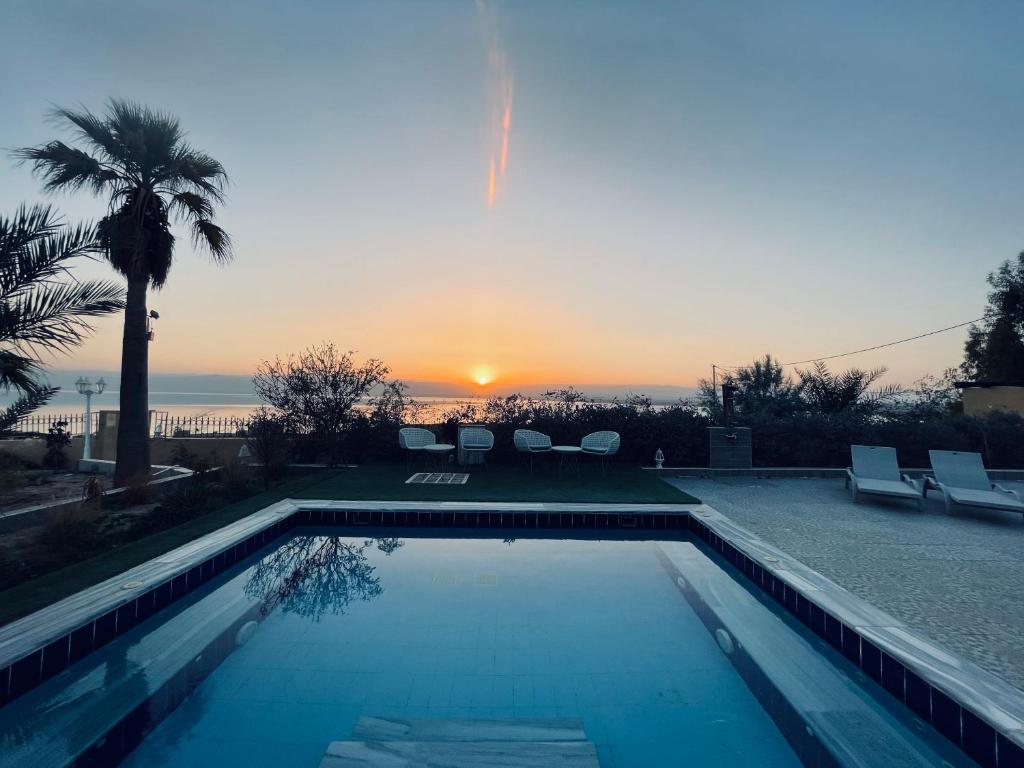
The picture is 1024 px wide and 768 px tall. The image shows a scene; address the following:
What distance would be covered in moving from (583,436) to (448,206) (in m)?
5.27

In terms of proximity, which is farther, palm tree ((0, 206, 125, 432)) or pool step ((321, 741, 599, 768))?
palm tree ((0, 206, 125, 432))

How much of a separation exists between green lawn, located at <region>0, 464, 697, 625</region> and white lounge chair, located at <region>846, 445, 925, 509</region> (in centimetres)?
250

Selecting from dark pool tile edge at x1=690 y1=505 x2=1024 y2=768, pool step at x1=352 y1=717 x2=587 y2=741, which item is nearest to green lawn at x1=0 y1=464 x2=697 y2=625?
pool step at x1=352 y1=717 x2=587 y2=741

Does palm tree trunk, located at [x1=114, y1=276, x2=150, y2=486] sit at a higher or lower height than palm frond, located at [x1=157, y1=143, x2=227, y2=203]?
lower

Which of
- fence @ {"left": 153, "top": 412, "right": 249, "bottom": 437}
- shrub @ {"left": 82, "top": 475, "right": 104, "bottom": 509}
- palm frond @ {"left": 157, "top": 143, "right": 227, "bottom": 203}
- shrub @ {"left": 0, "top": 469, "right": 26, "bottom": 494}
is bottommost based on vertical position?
shrub @ {"left": 82, "top": 475, "right": 104, "bottom": 509}

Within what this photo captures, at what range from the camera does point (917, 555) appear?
475cm

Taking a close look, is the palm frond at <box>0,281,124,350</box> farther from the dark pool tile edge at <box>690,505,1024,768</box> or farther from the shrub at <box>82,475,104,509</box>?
the dark pool tile edge at <box>690,505,1024,768</box>

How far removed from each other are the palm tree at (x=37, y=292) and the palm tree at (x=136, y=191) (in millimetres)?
3177

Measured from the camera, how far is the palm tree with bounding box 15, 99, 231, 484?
745 cm

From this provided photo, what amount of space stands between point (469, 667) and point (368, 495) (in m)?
4.45

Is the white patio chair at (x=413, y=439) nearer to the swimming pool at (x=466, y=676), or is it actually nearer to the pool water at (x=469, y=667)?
the pool water at (x=469, y=667)

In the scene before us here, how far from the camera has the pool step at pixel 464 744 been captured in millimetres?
2061

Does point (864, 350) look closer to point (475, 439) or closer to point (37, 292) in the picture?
point (475, 439)

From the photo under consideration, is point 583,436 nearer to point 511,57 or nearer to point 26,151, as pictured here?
point 511,57
